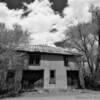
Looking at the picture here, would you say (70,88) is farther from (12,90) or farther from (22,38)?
(22,38)

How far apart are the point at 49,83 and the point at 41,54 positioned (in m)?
5.06

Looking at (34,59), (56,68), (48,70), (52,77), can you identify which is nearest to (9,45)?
(34,59)

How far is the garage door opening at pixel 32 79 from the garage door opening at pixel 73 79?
16.3 ft

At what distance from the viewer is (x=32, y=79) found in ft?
59.8

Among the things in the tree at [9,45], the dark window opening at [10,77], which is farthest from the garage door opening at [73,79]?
the tree at [9,45]

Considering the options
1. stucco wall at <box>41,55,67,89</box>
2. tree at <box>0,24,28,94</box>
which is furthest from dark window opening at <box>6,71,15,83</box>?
stucco wall at <box>41,55,67,89</box>

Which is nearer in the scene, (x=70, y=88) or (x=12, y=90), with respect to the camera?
(x=12, y=90)

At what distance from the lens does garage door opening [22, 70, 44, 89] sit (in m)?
17.8

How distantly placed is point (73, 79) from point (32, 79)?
7.50m

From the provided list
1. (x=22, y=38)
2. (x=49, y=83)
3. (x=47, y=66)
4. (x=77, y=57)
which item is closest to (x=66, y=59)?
(x=77, y=57)

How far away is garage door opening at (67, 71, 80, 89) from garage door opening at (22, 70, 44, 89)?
4.97 meters

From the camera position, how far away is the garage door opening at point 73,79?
64.4ft

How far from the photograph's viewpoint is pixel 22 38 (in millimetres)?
14336

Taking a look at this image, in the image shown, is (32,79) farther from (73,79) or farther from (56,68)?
(73,79)
